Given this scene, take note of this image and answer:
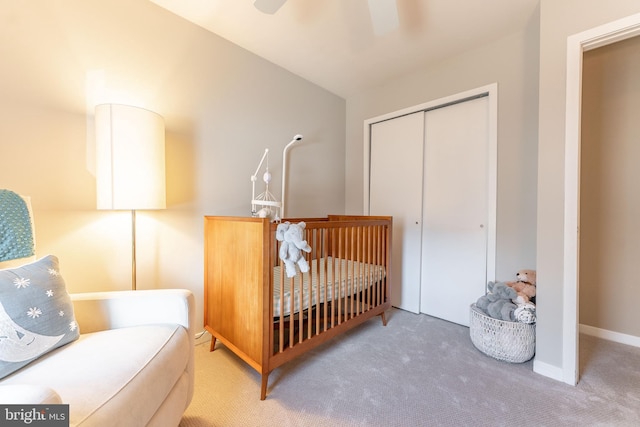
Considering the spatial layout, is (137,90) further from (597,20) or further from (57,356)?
(597,20)

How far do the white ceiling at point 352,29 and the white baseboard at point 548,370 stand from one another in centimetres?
224

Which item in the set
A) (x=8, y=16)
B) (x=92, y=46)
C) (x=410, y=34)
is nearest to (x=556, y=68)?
(x=410, y=34)

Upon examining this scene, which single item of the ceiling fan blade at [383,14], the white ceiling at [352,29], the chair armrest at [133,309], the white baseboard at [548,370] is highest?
the white ceiling at [352,29]

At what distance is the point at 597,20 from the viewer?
134cm

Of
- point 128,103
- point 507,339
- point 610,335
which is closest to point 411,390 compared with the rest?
point 507,339

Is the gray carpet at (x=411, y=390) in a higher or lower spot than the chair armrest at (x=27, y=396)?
lower

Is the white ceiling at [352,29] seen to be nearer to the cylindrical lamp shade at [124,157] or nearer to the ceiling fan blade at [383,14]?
the ceiling fan blade at [383,14]

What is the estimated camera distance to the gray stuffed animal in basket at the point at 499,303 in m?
1.67

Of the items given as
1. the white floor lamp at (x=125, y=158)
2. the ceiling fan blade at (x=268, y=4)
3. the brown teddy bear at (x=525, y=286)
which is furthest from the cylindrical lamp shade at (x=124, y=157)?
the brown teddy bear at (x=525, y=286)

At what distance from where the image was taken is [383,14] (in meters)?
1.27

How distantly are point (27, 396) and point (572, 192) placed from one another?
2232 millimetres

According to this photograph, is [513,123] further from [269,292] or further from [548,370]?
[269,292]

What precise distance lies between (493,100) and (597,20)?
698mm

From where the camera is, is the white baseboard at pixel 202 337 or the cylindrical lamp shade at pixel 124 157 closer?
the cylindrical lamp shade at pixel 124 157
